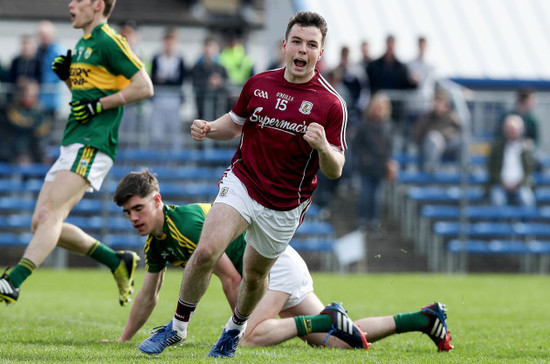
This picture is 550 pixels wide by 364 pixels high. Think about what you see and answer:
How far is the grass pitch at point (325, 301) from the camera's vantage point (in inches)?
258

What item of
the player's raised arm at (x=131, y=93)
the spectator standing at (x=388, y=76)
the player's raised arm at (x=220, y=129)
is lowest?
the player's raised arm at (x=220, y=129)

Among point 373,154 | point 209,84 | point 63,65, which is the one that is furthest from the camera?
point 209,84

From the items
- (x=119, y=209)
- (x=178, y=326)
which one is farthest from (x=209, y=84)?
(x=178, y=326)

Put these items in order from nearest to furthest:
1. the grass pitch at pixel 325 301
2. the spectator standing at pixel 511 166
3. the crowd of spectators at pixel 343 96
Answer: the grass pitch at pixel 325 301
the crowd of spectators at pixel 343 96
the spectator standing at pixel 511 166

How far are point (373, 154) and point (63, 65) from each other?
9.37 metres

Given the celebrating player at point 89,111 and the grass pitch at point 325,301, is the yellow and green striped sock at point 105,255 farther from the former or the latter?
the grass pitch at point 325,301

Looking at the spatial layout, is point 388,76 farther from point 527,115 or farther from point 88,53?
point 88,53

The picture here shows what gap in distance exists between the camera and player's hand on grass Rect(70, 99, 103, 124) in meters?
8.32

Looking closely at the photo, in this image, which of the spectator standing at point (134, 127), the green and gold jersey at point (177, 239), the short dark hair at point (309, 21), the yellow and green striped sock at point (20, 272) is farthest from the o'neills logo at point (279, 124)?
the spectator standing at point (134, 127)

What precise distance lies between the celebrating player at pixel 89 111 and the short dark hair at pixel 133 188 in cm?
153

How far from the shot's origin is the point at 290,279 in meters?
7.39

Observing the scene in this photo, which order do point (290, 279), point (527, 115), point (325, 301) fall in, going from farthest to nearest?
point (527, 115) → point (325, 301) → point (290, 279)

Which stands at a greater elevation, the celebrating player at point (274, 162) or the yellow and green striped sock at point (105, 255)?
the celebrating player at point (274, 162)

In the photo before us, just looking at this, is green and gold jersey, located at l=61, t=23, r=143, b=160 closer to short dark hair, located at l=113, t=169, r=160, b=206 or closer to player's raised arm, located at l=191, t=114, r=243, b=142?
short dark hair, located at l=113, t=169, r=160, b=206
